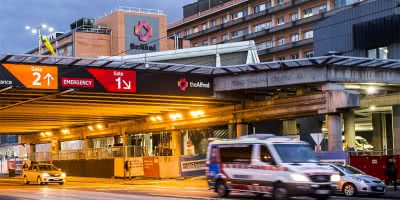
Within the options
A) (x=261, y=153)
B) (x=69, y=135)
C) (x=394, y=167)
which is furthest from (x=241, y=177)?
(x=69, y=135)

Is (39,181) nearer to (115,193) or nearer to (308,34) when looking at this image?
(115,193)

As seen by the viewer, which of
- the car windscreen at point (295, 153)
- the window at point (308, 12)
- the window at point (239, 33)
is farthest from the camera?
the window at point (239, 33)

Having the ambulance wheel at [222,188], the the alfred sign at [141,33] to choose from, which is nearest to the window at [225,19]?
the the alfred sign at [141,33]

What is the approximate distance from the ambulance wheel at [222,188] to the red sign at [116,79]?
1455cm

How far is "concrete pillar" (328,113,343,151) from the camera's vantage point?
37219 millimetres

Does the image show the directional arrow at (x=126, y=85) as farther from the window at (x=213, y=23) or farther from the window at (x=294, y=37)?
the window at (x=213, y=23)

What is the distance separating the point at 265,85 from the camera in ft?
130

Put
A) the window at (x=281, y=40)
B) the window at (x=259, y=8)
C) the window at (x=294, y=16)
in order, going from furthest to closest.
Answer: the window at (x=259, y=8)
the window at (x=281, y=40)
the window at (x=294, y=16)

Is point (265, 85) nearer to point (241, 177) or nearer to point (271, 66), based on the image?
point (271, 66)

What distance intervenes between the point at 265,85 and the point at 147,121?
18.9 m

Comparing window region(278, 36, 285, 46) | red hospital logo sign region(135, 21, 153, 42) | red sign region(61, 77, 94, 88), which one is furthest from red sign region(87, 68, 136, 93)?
Answer: red hospital logo sign region(135, 21, 153, 42)

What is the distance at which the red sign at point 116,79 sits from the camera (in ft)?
123

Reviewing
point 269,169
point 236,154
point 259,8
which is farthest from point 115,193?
point 259,8

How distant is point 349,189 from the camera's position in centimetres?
2647
